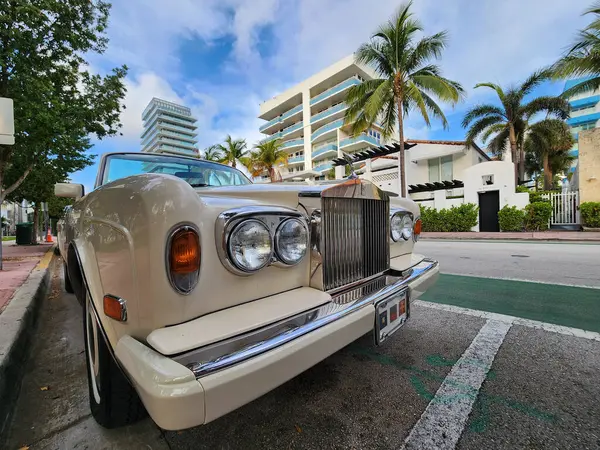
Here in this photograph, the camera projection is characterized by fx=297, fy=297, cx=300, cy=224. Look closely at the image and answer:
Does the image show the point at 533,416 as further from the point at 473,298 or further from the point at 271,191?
the point at 473,298

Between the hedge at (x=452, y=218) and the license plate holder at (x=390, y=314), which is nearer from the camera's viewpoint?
the license plate holder at (x=390, y=314)

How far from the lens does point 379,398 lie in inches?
67.0

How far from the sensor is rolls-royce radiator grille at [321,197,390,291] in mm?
1656

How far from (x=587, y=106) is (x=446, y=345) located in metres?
62.8

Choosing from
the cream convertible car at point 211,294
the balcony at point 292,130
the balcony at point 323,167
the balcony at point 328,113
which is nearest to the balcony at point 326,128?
the balcony at point 328,113

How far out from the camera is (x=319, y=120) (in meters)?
39.9

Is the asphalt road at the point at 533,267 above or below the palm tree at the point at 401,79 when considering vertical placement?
below

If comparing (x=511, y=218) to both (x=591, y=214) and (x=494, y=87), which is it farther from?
(x=494, y=87)

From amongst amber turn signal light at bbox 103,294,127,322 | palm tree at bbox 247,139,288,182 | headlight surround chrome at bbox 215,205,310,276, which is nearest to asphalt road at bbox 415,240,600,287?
headlight surround chrome at bbox 215,205,310,276

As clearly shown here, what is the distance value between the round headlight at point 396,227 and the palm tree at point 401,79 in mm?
13402

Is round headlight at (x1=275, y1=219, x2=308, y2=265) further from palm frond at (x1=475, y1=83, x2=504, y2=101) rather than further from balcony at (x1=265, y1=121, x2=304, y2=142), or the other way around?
balcony at (x1=265, y1=121, x2=304, y2=142)

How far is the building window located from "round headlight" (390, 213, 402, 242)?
780 inches

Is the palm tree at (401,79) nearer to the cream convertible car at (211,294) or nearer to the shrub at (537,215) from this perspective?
the shrub at (537,215)

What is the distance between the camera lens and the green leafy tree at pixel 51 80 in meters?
6.71
